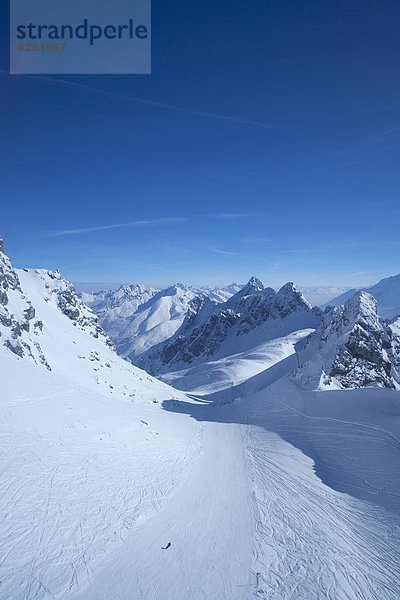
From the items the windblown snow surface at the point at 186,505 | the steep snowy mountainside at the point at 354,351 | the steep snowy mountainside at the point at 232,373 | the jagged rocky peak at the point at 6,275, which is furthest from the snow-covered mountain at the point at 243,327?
the windblown snow surface at the point at 186,505

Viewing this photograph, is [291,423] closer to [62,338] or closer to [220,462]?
[220,462]

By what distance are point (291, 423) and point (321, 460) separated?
6.87 meters

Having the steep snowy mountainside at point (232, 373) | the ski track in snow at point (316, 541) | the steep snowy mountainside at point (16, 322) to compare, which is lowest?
the steep snowy mountainside at point (232, 373)

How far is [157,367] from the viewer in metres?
189

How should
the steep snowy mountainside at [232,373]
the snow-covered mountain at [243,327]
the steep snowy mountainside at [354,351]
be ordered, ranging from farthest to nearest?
the snow-covered mountain at [243,327] → the steep snowy mountainside at [232,373] → the steep snowy mountainside at [354,351]

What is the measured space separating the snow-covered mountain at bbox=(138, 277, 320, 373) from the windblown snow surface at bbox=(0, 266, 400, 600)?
13205 cm

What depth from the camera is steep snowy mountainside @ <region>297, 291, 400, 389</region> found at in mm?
36062

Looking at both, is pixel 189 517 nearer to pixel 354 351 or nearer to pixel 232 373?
pixel 354 351

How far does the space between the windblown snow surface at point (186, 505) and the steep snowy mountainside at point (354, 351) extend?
15.2 metres

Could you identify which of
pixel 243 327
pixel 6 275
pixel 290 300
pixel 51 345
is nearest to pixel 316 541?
pixel 51 345

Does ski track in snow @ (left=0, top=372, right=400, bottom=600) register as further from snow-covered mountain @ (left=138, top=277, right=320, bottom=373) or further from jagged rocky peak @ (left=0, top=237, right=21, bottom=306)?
snow-covered mountain @ (left=138, top=277, right=320, bottom=373)

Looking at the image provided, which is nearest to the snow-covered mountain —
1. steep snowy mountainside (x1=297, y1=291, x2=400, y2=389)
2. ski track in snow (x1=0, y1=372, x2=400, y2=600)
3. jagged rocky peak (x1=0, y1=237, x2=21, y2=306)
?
steep snowy mountainside (x1=297, y1=291, x2=400, y2=389)

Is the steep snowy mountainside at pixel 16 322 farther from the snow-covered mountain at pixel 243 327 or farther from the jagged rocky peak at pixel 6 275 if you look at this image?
the snow-covered mountain at pixel 243 327

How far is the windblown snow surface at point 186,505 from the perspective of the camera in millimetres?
6289
